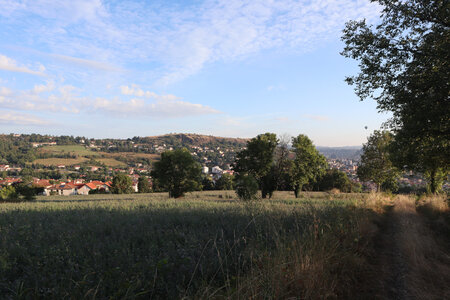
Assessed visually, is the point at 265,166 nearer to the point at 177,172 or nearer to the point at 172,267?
the point at 177,172

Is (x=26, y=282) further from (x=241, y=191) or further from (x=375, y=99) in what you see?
(x=241, y=191)

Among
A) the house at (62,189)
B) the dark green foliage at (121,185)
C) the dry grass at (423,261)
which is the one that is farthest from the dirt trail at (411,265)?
the house at (62,189)

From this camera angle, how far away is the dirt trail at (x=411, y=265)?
402 centimetres

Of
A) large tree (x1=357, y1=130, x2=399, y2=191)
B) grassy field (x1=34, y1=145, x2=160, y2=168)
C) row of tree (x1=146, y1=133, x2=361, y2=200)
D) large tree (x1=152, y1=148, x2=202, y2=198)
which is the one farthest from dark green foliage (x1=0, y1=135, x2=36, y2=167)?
large tree (x1=357, y1=130, x2=399, y2=191)

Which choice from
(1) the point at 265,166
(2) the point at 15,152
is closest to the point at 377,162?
(1) the point at 265,166

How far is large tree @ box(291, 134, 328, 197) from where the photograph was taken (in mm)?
35500

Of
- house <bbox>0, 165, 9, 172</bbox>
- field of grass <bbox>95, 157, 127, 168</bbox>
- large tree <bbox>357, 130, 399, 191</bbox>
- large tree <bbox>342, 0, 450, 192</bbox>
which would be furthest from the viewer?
field of grass <bbox>95, 157, 127, 168</bbox>

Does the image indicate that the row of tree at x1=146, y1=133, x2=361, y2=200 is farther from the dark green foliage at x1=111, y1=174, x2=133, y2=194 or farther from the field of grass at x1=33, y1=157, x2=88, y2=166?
the field of grass at x1=33, y1=157, x2=88, y2=166

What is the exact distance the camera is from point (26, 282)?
3174 millimetres

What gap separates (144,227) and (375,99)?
11.9m

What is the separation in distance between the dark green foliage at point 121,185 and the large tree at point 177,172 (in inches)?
1683

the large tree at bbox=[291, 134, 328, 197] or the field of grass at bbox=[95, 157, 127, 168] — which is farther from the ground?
the large tree at bbox=[291, 134, 328, 197]

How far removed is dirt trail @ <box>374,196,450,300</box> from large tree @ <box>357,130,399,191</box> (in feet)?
82.9

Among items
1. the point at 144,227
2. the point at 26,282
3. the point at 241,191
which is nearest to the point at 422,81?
the point at 144,227
